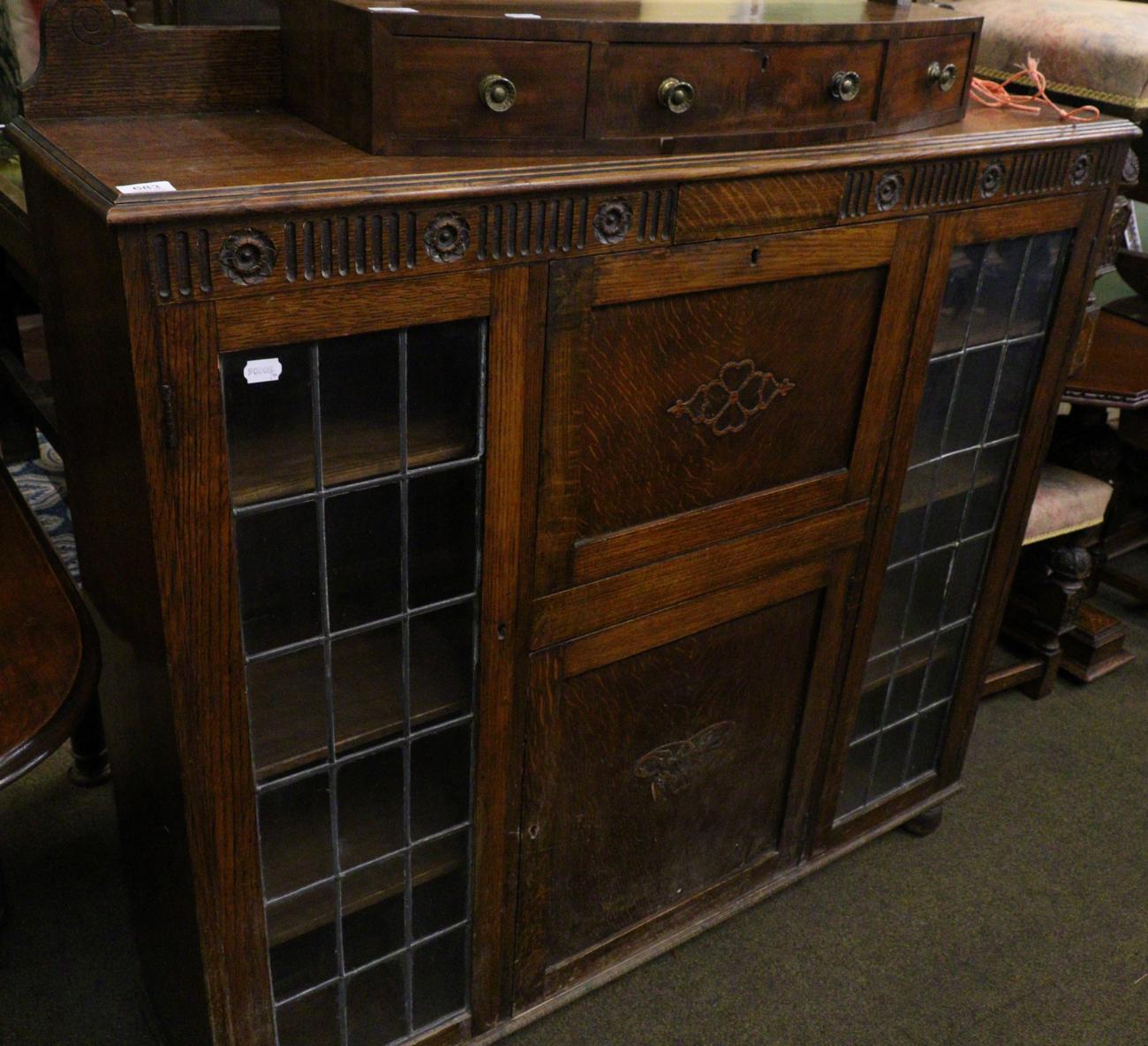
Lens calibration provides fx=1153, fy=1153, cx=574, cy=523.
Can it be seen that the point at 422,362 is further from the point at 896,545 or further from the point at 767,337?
the point at 896,545

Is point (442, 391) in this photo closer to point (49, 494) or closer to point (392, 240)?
point (392, 240)

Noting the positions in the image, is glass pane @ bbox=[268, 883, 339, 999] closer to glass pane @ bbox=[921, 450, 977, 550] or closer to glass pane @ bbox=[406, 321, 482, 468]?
glass pane @ bbox=[406, 321, 482, 468]

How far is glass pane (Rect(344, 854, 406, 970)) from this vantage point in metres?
1.50

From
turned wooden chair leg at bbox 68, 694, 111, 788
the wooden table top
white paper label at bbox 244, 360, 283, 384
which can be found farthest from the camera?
the wooden table top

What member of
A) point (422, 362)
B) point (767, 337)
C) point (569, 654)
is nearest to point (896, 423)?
point (767, 337)

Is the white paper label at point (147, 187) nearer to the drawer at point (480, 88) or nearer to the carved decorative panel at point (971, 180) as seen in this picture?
the drawer at point (480, 88)

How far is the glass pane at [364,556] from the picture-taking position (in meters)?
1.26

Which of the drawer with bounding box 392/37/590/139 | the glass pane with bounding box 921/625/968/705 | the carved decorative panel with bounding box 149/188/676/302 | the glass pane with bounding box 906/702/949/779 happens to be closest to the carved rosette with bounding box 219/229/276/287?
the carved decorative panel with bounding box 149/188/676/302

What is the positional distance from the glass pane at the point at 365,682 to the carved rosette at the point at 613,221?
0.51 m

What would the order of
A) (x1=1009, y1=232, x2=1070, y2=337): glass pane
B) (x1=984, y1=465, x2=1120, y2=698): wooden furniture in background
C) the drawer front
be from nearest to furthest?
the drawer front → (x1=1009, y1=232, x2=1070, y2=337): glass pane → (x1=984, y1=465, x2=1120, y2=698): wooden furniture in background

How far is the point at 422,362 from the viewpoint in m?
1.23

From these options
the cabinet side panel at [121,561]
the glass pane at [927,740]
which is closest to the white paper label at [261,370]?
the cabinet side panel at [121,561]

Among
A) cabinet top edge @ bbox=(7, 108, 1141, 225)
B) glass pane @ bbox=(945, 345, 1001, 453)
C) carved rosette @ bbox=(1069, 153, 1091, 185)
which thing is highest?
cabinet top edge @ bbox=(7, 108, 1141, 225)

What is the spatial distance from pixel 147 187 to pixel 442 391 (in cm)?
37
